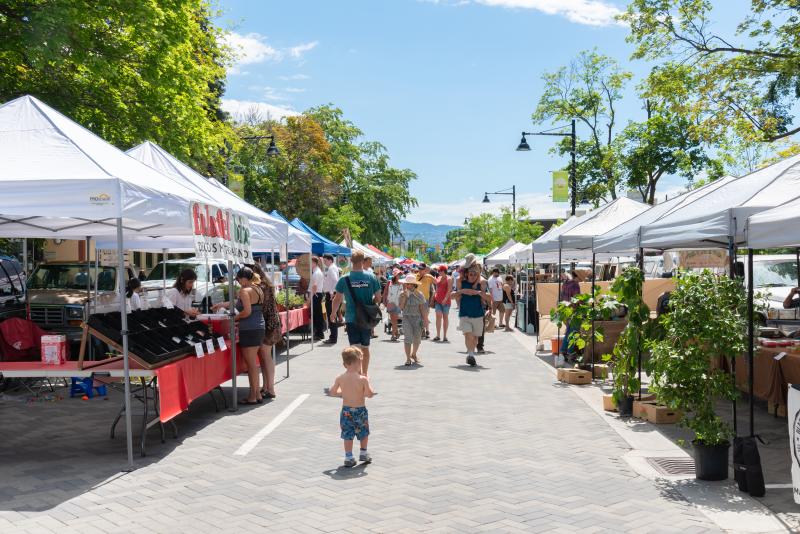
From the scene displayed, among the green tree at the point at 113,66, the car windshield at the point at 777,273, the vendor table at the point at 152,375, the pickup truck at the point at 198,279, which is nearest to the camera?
the vendor table at the point at 152,375

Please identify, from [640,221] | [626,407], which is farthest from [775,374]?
[640,221]

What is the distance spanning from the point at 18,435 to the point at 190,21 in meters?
12.5

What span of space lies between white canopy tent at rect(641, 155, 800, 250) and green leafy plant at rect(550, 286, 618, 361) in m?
A: 2.20

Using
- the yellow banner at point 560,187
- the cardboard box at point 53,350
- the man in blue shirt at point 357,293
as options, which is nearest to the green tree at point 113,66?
the man in blue shirt at point 357,293

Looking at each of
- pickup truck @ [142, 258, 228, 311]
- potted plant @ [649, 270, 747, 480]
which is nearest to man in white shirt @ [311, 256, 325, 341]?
pickup truck @ [142, 258, 228, 311]

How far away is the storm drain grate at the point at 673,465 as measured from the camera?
6.83 meters

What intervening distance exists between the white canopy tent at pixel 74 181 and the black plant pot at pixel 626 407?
581 centimetres

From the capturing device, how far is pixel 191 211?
7949mm

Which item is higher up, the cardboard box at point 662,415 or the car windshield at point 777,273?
the car windshield at point 777,273

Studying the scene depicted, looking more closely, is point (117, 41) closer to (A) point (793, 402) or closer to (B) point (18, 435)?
(B) point (18, 435)

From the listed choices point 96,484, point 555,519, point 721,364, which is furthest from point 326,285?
point 555,519

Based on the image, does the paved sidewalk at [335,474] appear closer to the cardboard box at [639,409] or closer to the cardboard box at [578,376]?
the cardboard box at [639,409]

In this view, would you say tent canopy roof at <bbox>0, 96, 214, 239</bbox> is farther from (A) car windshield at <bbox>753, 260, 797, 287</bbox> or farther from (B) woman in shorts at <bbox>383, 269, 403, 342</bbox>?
(A) car windshield at <bbox>753, 260, 797, 287</bbox>

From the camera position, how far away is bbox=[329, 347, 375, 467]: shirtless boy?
6797 mm
